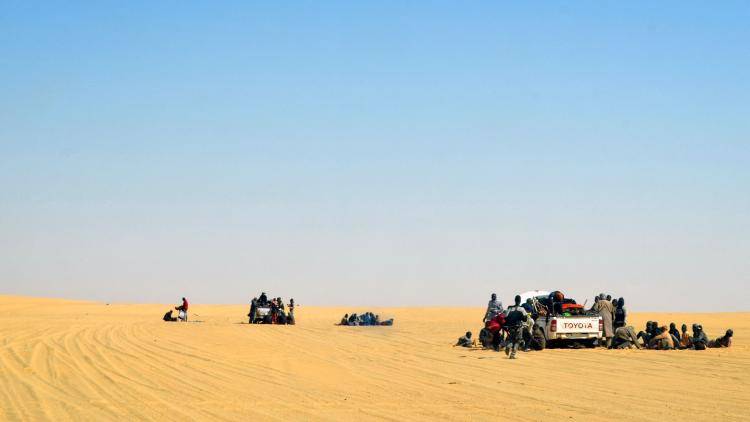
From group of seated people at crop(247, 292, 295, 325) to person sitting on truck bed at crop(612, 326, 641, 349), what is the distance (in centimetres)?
2135

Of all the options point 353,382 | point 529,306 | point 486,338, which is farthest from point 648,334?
point 353,382

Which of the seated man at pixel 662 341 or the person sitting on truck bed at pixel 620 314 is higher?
the person sitting on truck bed at pixel 620 314

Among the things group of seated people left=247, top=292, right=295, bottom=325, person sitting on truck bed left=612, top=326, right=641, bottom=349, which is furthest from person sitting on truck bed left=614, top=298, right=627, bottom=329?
group of seated people left=247, top=292, right=295, bottom=325

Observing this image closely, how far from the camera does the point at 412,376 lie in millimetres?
18672

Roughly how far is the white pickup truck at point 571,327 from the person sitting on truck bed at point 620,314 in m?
1.65

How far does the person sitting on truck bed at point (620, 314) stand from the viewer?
28.7 metres

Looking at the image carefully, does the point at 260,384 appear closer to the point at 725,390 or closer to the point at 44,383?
the point at 44,383

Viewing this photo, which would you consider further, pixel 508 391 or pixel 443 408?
pixel 508 391

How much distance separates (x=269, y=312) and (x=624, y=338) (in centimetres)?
2253

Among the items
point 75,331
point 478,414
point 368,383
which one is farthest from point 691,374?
point 75,331

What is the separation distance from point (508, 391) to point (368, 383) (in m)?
2.71

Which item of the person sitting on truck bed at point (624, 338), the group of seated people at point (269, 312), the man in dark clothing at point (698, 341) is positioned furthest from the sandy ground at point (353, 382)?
the group of seated people at point (269, 312)

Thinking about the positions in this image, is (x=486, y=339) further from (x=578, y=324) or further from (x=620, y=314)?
(x=620, y=314)

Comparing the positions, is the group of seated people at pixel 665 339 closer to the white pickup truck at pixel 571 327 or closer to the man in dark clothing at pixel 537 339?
the white pickup truck at pixel 571 327
